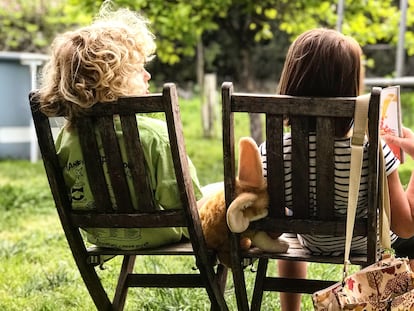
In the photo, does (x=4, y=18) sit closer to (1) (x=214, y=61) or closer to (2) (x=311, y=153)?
(1) (x=214, y=61)

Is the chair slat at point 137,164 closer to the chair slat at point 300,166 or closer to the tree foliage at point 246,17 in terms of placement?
the chair slat at point 300,166

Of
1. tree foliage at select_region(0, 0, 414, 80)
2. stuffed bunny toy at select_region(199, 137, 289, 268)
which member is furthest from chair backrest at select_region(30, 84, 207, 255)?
tree foliage at select_region(0, 0, 414, 80)

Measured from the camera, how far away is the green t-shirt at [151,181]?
7.93 feet

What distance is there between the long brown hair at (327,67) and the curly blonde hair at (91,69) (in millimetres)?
586

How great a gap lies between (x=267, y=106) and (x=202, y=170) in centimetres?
539

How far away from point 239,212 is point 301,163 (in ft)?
0.88

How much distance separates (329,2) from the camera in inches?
288

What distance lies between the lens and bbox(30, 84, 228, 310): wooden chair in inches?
89.6

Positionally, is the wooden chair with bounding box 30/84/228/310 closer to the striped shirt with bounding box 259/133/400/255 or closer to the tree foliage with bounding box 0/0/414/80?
the striped shirt with bounding box 259/133/400/255

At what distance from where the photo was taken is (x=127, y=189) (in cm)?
243

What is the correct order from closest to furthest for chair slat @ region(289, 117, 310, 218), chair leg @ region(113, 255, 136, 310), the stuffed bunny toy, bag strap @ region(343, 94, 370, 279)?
bag strap @ region(343, 94, 370, 279) → chair slat @ region(289, 117, 310, 218) → the stuffed bunny toy → chair leg @ region(113, 255, 136, 310)

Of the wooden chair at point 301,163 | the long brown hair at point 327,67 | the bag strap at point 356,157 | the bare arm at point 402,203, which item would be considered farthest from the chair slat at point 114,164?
the bare arm at point 402,203

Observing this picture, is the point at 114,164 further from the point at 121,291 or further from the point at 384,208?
the point at 384,208

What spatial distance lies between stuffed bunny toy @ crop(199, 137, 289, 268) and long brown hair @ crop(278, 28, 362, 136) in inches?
10.9
